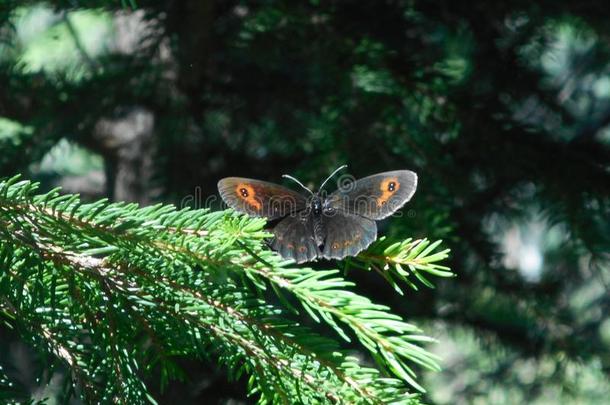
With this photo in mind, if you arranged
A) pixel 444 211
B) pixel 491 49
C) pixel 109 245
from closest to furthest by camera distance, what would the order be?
pixel 109 245 < pixel 444 211 < pixel 491 49

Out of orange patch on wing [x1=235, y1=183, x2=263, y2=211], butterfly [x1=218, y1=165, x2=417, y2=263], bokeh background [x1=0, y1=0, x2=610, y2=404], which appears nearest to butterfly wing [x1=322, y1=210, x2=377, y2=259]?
butterfly [x1=218, y1=165, x2=417, y2=263]

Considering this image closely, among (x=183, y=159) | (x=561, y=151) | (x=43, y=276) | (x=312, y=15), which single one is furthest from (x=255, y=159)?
(x=43, y=276)

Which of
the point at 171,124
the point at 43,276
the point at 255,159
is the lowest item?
the point at 255,159

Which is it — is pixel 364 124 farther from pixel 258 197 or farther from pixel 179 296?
pixel 179 296

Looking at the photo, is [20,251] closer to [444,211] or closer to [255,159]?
[444,211]

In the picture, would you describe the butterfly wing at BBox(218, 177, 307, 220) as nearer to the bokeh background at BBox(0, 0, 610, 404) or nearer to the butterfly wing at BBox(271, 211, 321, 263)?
the butterfly wing at BBox(271, 211, 321, 263)

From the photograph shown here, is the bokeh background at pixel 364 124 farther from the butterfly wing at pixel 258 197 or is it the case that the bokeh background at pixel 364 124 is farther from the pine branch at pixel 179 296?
the pine branch at pixel 179 296

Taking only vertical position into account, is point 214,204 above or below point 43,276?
below

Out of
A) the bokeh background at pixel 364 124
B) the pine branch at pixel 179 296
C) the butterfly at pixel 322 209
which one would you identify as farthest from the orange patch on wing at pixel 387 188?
the bokeh background at pixel 364 124
